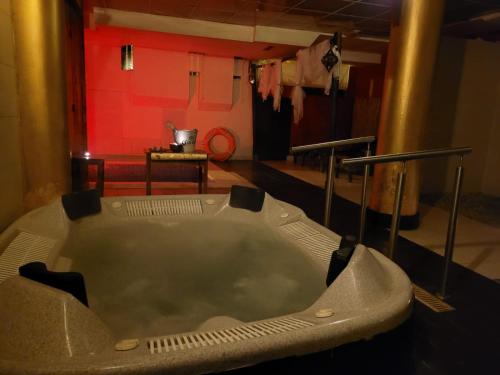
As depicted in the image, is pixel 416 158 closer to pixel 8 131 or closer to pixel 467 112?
pixel 8 131

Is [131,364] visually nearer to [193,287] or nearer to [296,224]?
[193,287]

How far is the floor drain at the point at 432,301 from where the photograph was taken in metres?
2.02

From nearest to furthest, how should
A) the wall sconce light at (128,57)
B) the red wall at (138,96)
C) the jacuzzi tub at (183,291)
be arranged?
the jacuzzi tub at (183,291) → the wall sconce light at (128,57) → the red wall at (138,96)

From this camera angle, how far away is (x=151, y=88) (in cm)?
702

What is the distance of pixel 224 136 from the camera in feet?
25.0

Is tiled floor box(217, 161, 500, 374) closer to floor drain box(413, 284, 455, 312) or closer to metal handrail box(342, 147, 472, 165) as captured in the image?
floor drain box(413, 284, 455, 312)

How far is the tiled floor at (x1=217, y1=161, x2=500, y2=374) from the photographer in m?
1.18

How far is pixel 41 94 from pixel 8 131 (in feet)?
1.30

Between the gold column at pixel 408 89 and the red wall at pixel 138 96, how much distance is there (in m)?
4.16

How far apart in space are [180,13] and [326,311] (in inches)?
189

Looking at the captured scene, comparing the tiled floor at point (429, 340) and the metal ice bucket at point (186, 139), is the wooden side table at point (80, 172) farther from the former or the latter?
the tiled floor at point (429, 340)

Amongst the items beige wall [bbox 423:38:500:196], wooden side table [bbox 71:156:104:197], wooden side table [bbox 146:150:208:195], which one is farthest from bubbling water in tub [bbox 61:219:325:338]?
beige wall [bbox 423:38:500:196]

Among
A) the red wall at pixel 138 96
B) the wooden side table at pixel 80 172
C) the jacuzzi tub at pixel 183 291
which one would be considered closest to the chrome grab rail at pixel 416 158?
the jacuzzi tub at pixel 183 291

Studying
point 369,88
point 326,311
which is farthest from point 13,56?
point 369,88
